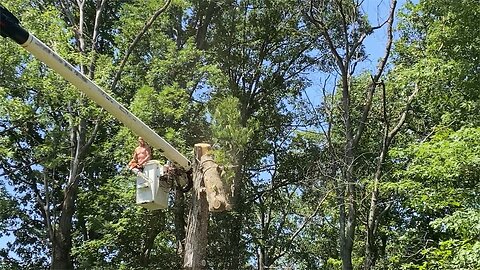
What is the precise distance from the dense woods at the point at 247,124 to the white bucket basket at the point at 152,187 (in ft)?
15.0

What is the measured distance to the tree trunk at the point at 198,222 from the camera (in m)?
5.76

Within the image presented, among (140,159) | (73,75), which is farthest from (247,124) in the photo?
(73,75)

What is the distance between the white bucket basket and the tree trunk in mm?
318

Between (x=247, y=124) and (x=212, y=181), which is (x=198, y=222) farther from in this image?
(x=247, y=124)

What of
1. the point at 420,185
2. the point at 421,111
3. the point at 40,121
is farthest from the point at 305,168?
the point at 40,121

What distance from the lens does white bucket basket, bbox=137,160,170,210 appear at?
562cm

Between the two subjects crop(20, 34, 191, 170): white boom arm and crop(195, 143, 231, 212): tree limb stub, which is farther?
crop(195, 143, 231, 212): tree limb stub

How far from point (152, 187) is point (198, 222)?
627mm

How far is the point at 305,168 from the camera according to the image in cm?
1520

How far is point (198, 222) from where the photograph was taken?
5852 millimetres

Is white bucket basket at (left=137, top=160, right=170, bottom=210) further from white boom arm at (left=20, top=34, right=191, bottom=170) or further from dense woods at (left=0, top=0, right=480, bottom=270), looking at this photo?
dense woods at (left=0, top=0, right=480, bottom=270)

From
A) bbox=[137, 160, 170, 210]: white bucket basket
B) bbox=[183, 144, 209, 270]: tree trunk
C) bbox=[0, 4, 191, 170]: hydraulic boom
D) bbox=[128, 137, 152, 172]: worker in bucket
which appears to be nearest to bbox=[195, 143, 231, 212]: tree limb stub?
bbox=[183, 144, 209, 270]: tree trunk

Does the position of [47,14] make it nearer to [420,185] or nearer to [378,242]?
[420,185]

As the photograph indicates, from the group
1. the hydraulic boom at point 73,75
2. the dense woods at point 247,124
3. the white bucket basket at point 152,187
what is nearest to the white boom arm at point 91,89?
the hydraulic boom at point 73,75
